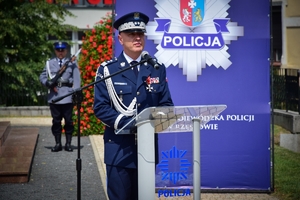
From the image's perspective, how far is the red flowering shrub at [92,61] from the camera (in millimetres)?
14758

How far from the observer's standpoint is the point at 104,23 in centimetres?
1527

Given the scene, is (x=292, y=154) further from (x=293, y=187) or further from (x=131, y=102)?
(x=131, y=102)

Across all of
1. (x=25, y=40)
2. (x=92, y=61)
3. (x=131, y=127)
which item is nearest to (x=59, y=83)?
(x=92, y=61)

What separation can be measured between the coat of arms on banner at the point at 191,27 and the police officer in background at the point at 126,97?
268cm

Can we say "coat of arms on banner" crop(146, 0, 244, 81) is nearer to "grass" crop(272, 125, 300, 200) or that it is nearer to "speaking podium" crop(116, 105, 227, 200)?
"grass" crop(272, 125, 300, 200)

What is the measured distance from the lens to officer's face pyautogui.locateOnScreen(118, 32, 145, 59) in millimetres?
5656

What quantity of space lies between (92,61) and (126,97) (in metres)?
9.10

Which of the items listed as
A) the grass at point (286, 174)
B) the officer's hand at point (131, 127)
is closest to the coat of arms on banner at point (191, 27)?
the grass at point (286, 174)

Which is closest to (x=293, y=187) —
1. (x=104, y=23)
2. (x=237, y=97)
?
(x=237, y=97)

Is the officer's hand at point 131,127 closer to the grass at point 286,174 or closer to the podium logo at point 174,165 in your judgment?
the podium logo at point 174,165

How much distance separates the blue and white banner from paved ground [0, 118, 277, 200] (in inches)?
14.9

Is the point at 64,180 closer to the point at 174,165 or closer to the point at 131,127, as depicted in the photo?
the point at 174,165

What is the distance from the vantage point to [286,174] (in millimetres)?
10547

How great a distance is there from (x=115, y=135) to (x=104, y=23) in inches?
384
